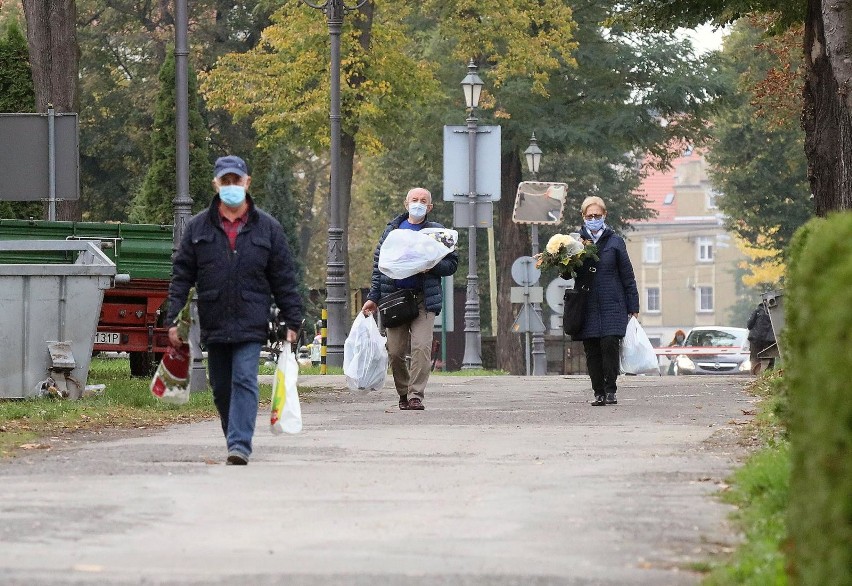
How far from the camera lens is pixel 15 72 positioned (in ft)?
94.3

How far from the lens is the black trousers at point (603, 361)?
1778cm

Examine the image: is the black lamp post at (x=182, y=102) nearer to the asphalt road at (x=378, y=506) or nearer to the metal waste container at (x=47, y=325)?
the metal waste container at (x=47, y=325)

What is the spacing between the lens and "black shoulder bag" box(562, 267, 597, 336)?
1772 centimetres

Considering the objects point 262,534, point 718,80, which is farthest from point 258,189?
point 262,534

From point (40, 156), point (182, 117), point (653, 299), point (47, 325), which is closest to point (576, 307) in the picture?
point (182, 117)

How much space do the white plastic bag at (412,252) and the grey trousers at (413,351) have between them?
33 centimetres

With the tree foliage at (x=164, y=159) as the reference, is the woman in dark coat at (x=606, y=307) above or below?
below

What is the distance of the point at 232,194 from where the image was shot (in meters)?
11.2

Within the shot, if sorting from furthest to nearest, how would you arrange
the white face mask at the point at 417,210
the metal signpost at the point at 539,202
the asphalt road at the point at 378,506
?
the metal signpost at the point at 539,202, the white face mask at the point at 417,210, the asphalt road at the point at 378,506

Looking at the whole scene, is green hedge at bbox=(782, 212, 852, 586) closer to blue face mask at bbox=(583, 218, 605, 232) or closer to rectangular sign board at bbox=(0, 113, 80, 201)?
blue face mask at bbox=(583, 218, 605, 232)

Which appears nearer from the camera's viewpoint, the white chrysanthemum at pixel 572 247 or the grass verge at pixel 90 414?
the grass verge at pixel 90 414

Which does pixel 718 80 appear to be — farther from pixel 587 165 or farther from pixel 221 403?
pixel 221 403

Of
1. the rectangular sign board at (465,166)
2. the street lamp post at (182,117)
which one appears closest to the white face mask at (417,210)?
the street lamp post at (182,117)

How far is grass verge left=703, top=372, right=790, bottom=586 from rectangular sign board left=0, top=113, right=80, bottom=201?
10.2 metres
